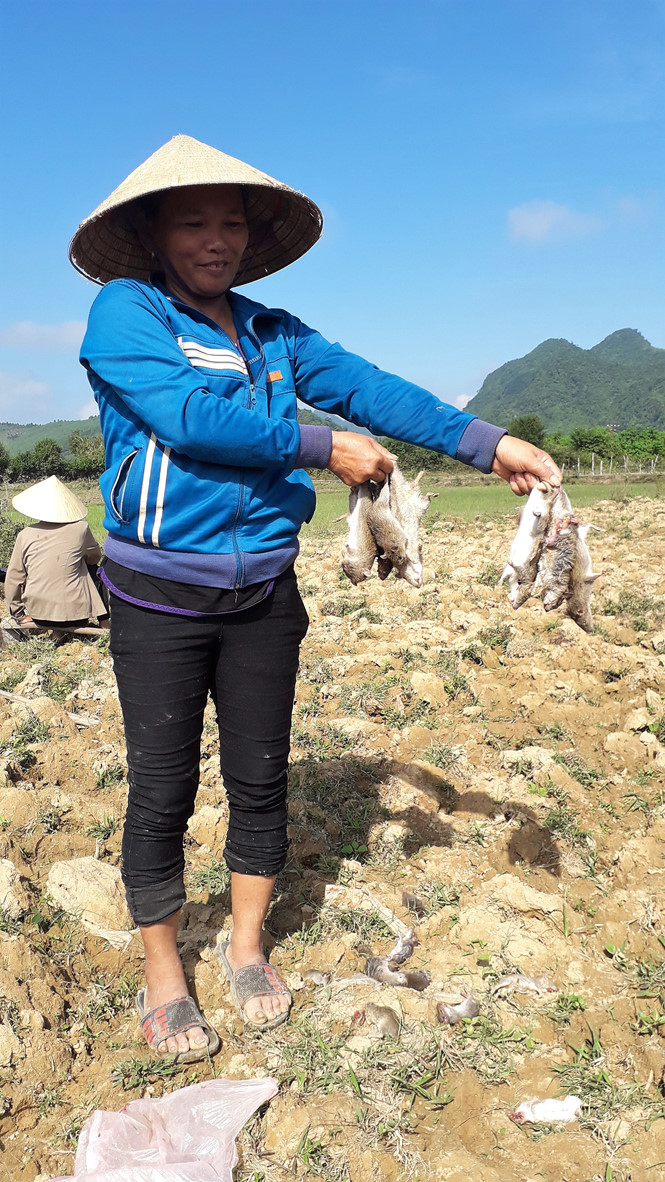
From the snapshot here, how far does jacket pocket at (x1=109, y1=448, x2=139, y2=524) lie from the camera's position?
70.6 inches

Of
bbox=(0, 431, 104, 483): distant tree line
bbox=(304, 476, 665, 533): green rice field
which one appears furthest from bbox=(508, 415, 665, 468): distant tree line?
bbox=(304, 476, 665, 533): green rice field

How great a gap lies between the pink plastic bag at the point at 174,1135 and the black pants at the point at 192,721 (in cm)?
43

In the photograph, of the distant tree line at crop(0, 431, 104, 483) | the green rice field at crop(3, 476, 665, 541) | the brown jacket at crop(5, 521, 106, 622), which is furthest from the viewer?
the distant tree line at crop(0, 431, 104, 483)

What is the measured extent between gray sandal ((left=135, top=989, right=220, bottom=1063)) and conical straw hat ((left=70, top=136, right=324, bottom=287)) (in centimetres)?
201

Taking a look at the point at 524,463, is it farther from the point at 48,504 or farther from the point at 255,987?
the point at 48,504

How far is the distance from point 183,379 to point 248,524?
38cm

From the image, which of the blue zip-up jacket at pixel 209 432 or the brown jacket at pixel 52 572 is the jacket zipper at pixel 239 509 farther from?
the brown jacket at pixel 52 572

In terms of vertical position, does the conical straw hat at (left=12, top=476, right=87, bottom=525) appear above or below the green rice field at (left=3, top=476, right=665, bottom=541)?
above

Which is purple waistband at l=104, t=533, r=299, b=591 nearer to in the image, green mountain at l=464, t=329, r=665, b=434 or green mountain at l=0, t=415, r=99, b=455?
green mountain at l=464, t=329, r=665, b=434

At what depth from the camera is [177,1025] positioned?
2061mm

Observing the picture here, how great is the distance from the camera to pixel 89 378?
74.0 inches

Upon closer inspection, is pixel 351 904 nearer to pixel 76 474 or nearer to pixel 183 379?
pixel 183 379

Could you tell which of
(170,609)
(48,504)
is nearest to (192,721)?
(170,609)

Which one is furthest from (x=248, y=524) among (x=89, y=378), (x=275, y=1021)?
(x=275, y=1021)
